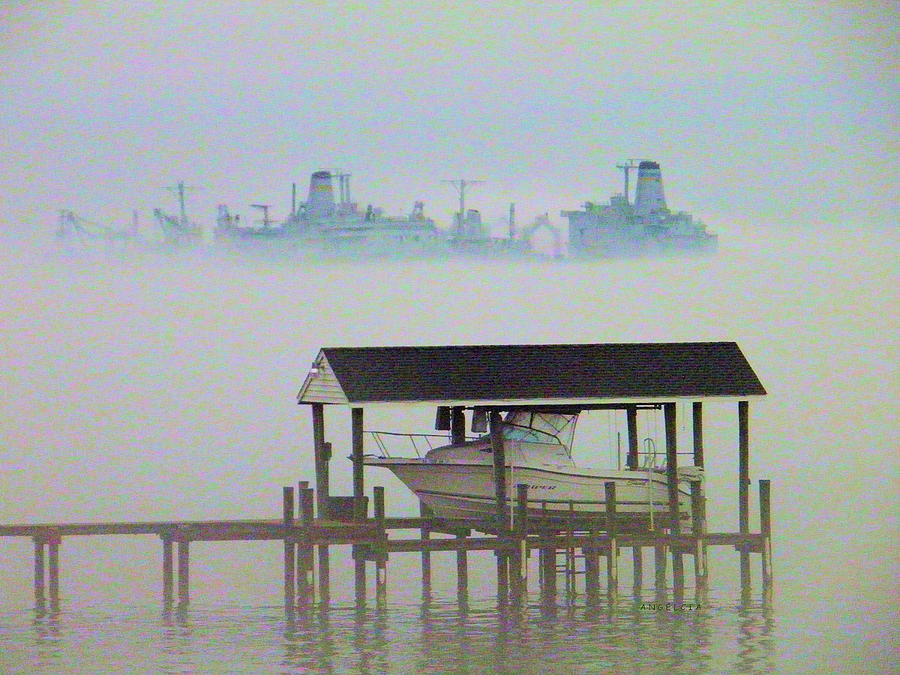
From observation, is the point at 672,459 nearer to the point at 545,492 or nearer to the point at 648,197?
the point at 545,492

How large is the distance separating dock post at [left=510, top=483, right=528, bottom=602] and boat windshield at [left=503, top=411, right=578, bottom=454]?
1.89 m

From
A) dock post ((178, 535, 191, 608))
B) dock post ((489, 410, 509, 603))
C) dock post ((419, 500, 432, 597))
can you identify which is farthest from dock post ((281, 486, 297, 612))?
dock post ((489, 410, 509, 603))

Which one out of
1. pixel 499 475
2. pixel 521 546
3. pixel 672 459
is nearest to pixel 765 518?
pixel 672 459

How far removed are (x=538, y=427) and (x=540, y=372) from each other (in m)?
2.18

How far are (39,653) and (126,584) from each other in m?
15.8

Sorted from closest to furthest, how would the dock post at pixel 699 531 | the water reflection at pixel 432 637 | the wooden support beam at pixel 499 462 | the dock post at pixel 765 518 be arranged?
the water reflection at pixel 432 637, the wooden support beam at pixel 499 462, the dock post at pixel 699 531, the dock post at pixel 765 518

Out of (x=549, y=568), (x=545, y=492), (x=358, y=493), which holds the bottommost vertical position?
(x=549, y=568)

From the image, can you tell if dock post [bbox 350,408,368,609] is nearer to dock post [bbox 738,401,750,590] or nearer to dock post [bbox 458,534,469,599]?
dock post [bbox 458,534,469,599]

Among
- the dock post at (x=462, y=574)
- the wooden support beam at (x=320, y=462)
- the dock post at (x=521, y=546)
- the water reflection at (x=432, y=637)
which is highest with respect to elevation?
the wooden support beam at (x=320, y=462)

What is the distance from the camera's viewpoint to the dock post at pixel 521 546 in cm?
4866

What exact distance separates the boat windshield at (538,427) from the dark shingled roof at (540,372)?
1.67 m

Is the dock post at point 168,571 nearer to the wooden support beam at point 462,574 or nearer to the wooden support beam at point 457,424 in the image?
the wooden support beam at point 462,574

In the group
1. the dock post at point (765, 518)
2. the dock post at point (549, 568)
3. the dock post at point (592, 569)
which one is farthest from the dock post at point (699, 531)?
the dock post at point (549, 568)

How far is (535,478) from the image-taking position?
50.6 meters
